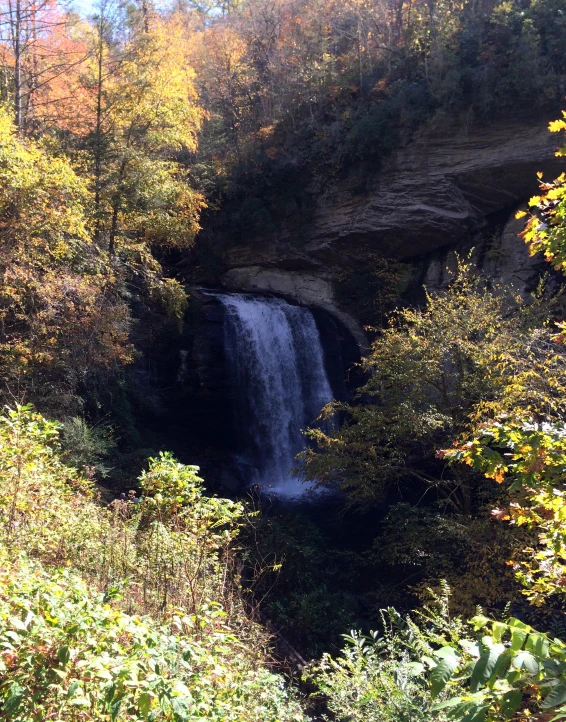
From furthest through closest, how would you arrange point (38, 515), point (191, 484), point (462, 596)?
point (462, 596) → point (191, 484) → point (38, 515)

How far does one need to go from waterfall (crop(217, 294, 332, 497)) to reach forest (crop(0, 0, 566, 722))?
0.08 metres

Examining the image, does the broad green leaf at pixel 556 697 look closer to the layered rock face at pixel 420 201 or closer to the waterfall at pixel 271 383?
the waterfall at pixel 271 383

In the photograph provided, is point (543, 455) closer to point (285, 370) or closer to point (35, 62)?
point (285, 370)

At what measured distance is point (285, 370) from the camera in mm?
15242

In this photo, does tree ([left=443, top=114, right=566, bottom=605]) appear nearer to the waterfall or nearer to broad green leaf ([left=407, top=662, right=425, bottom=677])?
broad green leaf ([left=407, top=662, right=425, bottom=677])

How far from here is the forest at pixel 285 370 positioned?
2.76 metres

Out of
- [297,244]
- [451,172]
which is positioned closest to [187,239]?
[297,244]

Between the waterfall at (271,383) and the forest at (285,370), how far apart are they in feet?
0.26

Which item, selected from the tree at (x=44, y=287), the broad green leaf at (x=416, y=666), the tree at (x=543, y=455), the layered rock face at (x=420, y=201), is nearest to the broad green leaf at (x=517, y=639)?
the broad green leaf at (x=416, y=666)

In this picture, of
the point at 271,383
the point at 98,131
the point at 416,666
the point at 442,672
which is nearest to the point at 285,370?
the point at 271,383

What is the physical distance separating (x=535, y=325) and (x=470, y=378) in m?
2.11

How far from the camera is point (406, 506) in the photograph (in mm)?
9625

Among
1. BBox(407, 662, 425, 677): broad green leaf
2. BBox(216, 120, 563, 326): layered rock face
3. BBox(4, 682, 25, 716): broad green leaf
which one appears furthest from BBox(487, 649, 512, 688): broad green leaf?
BBox(216, 120, 563, 326): layered rock face

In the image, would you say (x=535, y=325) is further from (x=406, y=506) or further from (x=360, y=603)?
(x=360, y=603)
